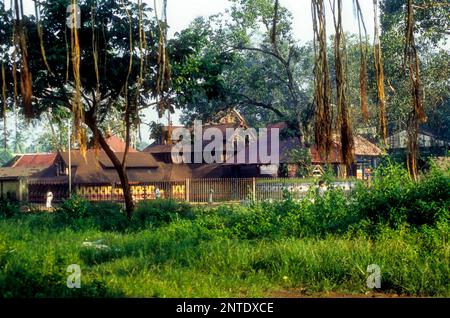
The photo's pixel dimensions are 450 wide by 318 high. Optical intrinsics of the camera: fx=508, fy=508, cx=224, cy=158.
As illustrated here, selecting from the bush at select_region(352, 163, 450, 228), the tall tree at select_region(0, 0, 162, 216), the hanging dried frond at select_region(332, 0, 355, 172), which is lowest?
the bush at select_region(352, 163, 450, 228)

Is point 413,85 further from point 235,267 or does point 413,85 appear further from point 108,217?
point 108,217

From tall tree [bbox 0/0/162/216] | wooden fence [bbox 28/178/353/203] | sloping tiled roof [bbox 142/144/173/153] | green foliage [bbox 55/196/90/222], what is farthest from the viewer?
sloping tiled roof [bbox 142/144/173/153]

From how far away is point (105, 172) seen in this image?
3259 cm

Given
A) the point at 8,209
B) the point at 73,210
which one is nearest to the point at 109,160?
the point at 8,209

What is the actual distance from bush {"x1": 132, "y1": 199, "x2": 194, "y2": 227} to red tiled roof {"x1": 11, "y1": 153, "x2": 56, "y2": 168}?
35.4 meters

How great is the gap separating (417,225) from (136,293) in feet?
18.1

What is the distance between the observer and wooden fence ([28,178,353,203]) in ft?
81.9

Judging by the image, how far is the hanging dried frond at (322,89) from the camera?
362 centimetres

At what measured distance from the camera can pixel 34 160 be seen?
50375mm

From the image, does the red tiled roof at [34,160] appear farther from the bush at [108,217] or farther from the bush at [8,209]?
the bush at [108,217]

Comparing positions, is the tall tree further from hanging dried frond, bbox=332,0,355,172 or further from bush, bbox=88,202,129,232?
hanging dried frond, bbox=332,0,355,172

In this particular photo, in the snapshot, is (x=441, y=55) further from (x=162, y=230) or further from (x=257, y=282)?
(x=257, y=282)

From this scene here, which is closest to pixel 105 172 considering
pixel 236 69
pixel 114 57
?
pixel 236 69

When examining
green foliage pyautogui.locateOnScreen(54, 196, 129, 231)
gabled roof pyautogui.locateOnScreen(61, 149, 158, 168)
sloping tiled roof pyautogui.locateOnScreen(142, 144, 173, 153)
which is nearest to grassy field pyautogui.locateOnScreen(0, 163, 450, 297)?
Answer: green foliage pyautogui.locateOnScreen(54, 196, 129, 231)
